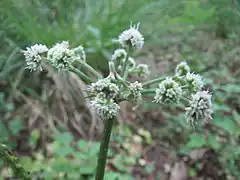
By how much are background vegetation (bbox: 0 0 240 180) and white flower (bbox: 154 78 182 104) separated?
83cm

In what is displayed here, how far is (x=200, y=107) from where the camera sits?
3.06 feet

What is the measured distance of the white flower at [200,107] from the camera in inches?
36.8

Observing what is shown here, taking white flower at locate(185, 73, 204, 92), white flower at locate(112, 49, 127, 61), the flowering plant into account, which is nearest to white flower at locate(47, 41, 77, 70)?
the flowering plant

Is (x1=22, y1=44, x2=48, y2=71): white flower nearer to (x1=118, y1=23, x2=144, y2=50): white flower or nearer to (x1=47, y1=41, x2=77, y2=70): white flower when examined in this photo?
(x1=47, y1=41, x2=77, y2=70): white flower

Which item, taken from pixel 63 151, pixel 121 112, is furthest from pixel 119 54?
pixel 121 112

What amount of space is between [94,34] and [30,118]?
0.90 meters

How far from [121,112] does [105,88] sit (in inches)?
59.4

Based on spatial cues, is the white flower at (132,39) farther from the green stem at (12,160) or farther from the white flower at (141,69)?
the green stem at (12,160)

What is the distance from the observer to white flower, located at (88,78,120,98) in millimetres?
924

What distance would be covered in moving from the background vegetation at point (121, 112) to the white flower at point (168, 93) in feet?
2.72

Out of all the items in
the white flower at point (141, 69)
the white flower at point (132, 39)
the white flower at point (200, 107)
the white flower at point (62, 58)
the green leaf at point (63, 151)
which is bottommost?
the green leaf at point (63, 151)

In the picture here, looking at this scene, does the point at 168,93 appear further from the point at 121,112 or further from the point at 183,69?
the point at 121,112

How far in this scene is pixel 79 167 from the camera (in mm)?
1781

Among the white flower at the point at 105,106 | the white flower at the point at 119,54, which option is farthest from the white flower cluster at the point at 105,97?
the white flower at the point at 119,54
